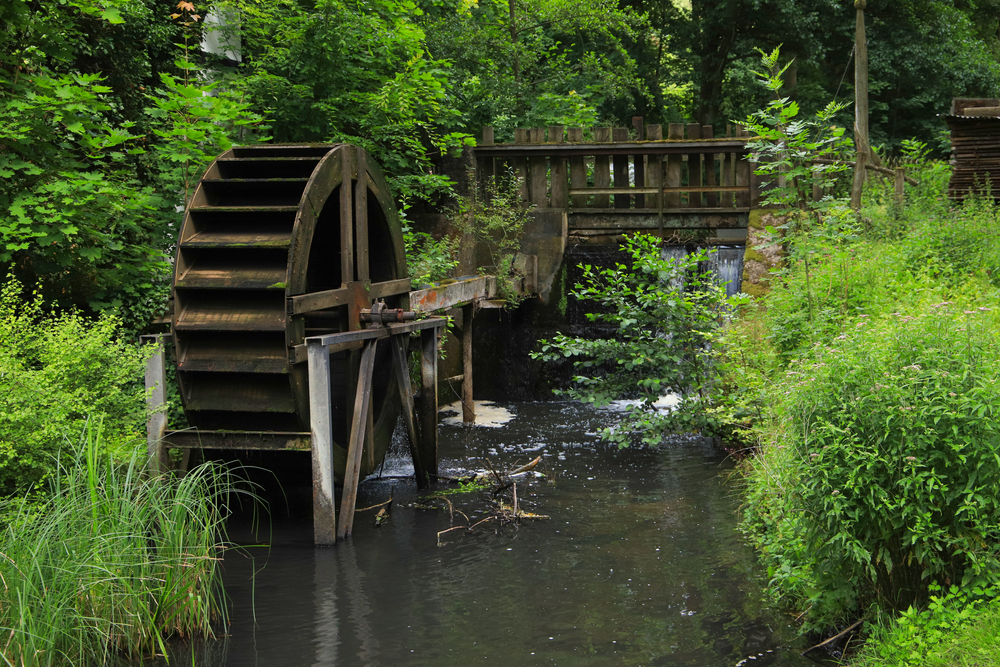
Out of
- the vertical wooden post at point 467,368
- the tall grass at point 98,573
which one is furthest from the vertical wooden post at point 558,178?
the tall grass at point 98,573

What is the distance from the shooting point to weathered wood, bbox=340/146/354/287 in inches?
275

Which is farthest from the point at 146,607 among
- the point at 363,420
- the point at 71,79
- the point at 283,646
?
the point at 71,79

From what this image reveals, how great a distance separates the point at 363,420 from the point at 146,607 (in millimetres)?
2589

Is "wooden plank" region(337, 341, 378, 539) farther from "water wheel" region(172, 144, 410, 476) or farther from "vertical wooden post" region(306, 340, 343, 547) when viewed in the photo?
"water wheel" region(172, 144, 410, 476)

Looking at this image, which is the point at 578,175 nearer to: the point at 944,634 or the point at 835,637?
the point at 835,637

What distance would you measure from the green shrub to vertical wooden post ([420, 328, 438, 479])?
4.19 metres

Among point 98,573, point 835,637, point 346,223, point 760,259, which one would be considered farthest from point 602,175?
point 98,573

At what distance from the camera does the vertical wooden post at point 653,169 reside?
1220cm

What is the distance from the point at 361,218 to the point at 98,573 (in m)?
3.95

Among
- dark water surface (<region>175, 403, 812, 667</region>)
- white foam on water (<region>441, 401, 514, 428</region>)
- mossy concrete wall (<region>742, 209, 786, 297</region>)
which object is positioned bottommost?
dark water surface (<region>175, 403, 812, 667</region>)

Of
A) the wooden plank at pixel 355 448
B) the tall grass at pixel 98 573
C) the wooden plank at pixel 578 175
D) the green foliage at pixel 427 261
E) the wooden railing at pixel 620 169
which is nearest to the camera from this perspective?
the tall grass at pixel 98 573

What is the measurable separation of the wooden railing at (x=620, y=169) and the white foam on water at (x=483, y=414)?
3.20 metres

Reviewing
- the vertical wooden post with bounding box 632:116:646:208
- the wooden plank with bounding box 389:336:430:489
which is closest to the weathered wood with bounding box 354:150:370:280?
the wooden plank with bounding box 389:336:430:489

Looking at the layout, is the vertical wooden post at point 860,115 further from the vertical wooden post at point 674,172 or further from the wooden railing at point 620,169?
the vertical wooden post at point 674,172
